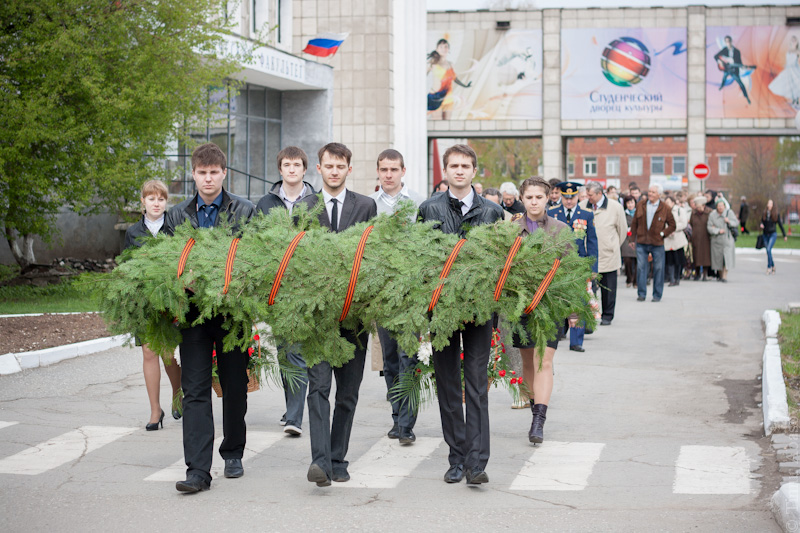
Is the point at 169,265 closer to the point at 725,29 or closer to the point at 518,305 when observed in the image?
the point at 518,305

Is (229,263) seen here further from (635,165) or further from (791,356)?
(635,165)

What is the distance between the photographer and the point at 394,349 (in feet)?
26.2

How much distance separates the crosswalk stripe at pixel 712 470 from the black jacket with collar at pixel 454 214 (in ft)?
6.55

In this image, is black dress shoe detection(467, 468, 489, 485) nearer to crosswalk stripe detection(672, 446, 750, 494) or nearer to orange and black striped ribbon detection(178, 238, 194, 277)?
crosswalk stripe detection(672, 446, 750, 494)

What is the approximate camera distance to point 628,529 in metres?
5.41

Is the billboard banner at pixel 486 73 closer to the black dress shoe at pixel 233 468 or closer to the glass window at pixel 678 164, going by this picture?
the black dress shoe at pixel 233 468

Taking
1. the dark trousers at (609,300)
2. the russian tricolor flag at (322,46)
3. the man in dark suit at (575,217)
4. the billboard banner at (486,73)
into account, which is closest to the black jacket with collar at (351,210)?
the man in dark suit at (575,217)

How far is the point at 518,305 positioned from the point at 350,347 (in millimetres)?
1001

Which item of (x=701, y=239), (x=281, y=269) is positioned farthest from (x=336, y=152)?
(x=701, y=239)

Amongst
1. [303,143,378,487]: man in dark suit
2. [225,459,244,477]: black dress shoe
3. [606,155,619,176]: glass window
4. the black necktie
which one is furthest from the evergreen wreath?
[606,155,619,176]: glass window

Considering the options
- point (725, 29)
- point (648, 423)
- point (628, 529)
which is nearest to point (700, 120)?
point (725, 29)

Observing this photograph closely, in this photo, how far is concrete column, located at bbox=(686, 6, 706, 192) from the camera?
45688 millimetres

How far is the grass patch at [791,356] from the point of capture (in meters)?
8.49

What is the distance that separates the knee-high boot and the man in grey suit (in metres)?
0.85
